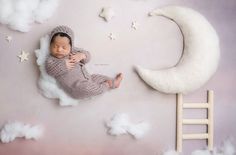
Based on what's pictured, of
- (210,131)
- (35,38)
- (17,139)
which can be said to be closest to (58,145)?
(17,139)

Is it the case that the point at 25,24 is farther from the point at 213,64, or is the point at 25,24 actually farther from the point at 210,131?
the point at 210,131

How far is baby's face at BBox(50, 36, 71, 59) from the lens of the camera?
1587 mm

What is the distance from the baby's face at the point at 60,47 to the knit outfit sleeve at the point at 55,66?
0.03 metres

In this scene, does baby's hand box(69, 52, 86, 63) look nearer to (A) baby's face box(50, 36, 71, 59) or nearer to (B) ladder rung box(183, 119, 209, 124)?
(A) baby's face box(50, 36, 71, 59)

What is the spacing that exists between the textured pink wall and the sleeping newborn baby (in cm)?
8

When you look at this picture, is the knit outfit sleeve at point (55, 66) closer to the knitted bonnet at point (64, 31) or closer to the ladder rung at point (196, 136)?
the knitted bonnet at point (64, 31)

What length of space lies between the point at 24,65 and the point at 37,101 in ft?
0.63

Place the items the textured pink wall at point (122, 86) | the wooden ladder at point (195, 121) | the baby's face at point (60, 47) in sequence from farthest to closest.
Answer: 1. the wooden ladder at point (195, 121)
2. the textured pink wall at point (122, 86)
3. the baby's face at point (60, 47)

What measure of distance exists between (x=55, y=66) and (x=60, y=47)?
3.6 inches

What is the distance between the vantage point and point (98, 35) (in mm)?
1754

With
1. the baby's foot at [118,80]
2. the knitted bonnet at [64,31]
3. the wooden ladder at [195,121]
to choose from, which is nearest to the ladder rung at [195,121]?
the wooden ladder at [195,121]

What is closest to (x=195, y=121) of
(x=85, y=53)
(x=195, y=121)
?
(x=195, y=121)

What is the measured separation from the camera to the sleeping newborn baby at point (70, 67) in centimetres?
159

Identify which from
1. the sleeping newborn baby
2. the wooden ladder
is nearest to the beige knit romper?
the sleeping newborn baby
